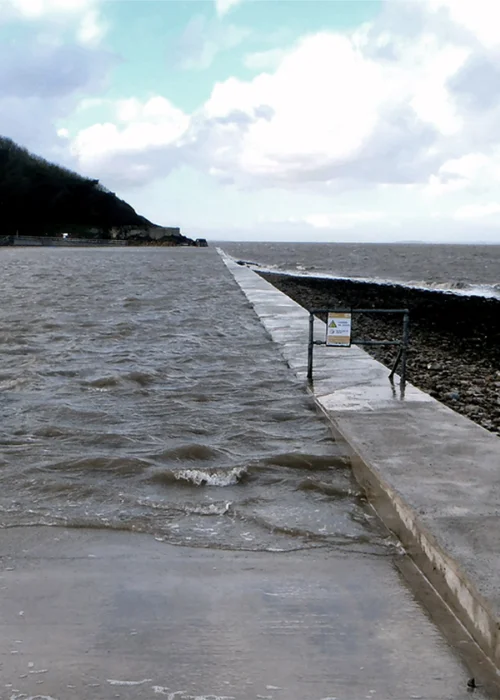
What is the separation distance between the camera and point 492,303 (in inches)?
1152

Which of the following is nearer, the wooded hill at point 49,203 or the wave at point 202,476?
the wave at point 202,476

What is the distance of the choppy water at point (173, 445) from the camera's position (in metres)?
4.73

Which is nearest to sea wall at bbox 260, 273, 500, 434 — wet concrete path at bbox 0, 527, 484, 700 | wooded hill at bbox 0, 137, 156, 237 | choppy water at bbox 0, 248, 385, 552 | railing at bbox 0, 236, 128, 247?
choppy water at bbox 0, 248, 385, 552

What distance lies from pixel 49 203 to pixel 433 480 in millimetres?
159477

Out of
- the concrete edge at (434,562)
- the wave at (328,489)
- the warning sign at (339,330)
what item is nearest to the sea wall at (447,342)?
the warning sign at (339,330)

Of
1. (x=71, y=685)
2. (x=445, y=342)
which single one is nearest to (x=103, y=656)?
(x=71, y=685)

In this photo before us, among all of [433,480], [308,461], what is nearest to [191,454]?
[308,461]

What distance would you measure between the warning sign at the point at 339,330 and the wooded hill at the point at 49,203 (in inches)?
5616

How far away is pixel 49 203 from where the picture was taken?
15425cm

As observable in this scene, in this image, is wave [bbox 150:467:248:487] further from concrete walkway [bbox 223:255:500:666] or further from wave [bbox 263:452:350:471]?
concrete walkway [bbox 223:255:500:666]

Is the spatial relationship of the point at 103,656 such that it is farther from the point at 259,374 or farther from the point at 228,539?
the point at 259,374

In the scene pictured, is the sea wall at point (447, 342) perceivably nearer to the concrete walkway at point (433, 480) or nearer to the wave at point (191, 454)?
the concrete walkway at point (433, 480)

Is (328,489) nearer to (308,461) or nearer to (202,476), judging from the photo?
(308,461)

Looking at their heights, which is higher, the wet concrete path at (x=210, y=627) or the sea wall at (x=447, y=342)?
the sea wall at (x=447, y=342)
